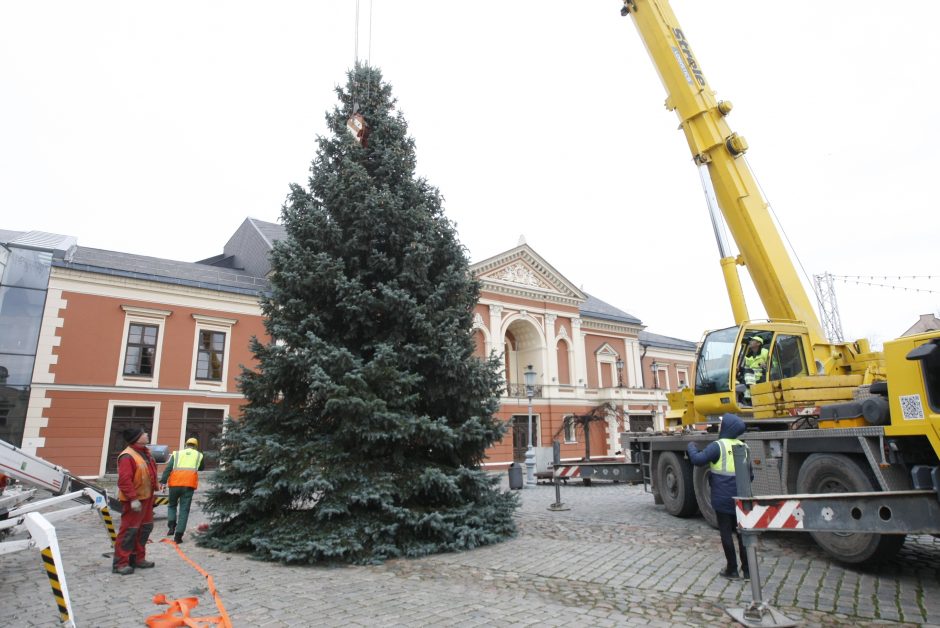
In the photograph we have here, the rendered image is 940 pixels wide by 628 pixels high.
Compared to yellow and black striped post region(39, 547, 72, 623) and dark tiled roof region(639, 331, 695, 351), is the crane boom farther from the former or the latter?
dark tiled roof region(639, 331, 695, 351)

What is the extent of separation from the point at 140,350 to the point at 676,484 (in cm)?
2114

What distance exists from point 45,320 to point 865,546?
2483 cm

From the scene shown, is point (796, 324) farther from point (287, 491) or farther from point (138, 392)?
point (138, 392)

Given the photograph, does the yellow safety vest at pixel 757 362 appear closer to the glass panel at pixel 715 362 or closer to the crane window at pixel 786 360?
the crane window at pixel 786 360

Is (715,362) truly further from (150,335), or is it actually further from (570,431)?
(570,431)

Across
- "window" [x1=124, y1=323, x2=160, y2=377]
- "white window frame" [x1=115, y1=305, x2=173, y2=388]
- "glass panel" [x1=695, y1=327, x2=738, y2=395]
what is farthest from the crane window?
"window" [x1=124, y1=323, x2=160, y2=377]

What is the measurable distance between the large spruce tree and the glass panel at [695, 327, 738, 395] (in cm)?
400

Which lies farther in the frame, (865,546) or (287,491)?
(287,491)

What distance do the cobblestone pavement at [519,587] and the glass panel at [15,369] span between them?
14.4 meters

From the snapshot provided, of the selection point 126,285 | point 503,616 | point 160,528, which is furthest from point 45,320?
point 503,616

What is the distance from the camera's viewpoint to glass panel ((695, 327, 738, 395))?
9.12 metres

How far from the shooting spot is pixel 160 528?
33.3 feet

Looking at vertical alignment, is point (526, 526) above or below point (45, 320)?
below

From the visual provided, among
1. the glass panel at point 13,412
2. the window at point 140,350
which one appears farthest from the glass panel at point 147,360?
the glass panel at point 13,412
